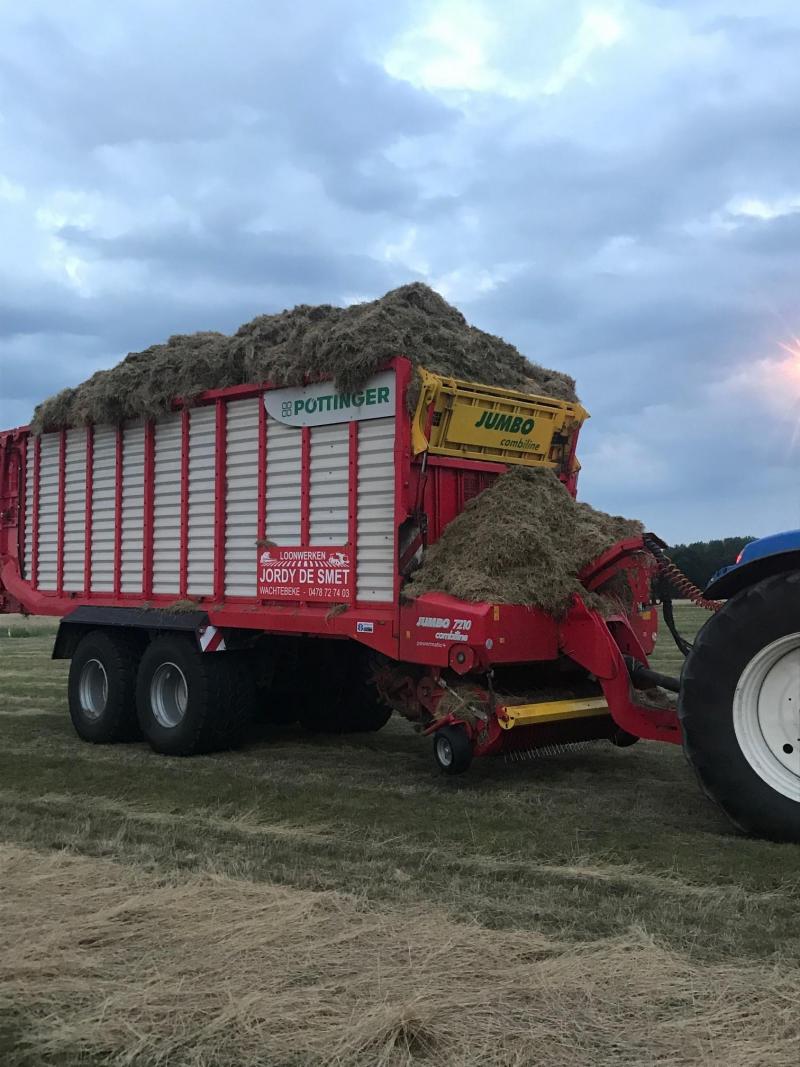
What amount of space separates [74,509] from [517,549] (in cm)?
563

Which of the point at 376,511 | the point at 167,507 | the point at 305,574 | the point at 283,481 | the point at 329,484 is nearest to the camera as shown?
the point at 376,511

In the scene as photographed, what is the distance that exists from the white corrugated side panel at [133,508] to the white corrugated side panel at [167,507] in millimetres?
232

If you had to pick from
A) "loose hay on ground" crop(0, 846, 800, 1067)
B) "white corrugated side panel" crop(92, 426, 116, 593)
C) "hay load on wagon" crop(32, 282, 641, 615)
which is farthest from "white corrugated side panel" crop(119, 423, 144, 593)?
"loose hay on ground" crop(0, 846, 800, 1067)

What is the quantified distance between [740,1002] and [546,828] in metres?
2.54

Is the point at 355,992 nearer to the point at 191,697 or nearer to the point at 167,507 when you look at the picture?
the point at 191,697

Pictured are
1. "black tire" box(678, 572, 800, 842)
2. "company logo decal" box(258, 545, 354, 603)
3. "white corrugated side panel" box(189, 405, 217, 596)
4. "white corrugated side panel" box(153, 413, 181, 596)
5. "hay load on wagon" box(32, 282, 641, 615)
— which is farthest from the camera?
"white corrugated side panel" box(153, 413, 181, 596)

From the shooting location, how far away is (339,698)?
33.2ft

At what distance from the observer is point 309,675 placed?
9891 millimetres

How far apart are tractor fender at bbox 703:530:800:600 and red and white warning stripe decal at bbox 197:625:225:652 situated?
15.1 ft

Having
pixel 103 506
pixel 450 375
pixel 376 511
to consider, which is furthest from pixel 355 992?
pixel 103 506

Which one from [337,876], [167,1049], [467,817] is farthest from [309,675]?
[167,1049]

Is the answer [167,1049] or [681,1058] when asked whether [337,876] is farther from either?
[681,1058]

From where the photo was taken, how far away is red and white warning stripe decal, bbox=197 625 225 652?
8781mm

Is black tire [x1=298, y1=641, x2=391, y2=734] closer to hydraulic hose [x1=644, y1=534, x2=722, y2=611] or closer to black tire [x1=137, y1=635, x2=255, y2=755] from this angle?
black tire [x1=137, y1=635, x2=255, y2=755]
